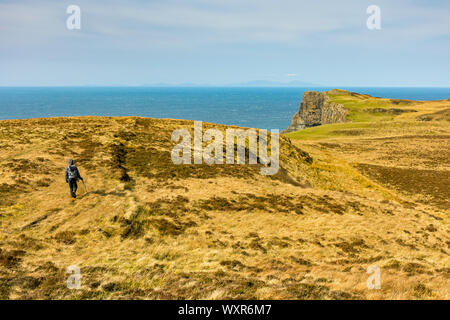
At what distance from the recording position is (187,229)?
730 inches

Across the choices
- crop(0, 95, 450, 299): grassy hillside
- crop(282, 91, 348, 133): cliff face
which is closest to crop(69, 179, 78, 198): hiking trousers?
crop(0, 95, 450, 299): grassy hillside

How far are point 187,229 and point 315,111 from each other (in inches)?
6315

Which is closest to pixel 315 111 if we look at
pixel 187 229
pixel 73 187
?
pixel 187 229

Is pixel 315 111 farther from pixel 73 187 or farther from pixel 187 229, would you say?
pixel 73 187

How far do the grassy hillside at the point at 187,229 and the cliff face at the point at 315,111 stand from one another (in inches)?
4452

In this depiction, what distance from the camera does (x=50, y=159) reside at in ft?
92.9

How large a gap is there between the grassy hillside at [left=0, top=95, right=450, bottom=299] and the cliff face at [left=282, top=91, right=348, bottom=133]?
11308 centimetres

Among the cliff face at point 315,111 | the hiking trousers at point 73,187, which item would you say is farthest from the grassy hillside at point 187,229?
the cliff face at point 315,111

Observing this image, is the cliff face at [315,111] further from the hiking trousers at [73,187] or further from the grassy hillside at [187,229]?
the hiking trousers at [73,187]

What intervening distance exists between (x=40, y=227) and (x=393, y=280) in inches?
735

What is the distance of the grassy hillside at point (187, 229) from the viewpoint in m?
11.6

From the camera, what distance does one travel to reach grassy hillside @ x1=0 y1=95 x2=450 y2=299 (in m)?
11.6

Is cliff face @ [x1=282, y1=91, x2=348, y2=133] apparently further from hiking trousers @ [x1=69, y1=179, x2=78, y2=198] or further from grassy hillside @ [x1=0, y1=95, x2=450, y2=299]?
hiking trousers @ [x1=69, y1=179, x2=78, y2=198]
